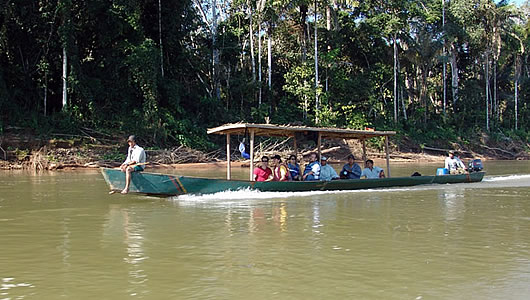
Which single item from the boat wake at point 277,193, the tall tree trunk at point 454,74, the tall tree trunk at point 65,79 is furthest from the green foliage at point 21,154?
the tall tree trunk at point 454,74

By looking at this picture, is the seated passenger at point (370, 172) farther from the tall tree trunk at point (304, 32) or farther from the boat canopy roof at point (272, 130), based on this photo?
the tall tree trunk at point (304, 32)

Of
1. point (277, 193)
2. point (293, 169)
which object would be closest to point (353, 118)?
point (293, 169)

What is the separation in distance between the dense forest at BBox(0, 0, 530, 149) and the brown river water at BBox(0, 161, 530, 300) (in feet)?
44.6

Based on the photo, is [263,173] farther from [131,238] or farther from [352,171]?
[131,238]

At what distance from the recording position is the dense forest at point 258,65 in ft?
74.1

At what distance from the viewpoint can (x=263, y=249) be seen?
19.6 ft

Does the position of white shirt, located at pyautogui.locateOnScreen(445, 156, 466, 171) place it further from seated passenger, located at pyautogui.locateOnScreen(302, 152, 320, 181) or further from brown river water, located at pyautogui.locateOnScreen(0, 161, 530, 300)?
seated passenger, located at pyautogui.locateOnScreen(302, 152, 320, 181)

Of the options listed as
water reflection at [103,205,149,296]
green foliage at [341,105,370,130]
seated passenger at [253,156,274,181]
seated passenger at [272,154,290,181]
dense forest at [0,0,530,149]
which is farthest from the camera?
green foliage at [341,105,370,130]

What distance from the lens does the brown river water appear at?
4480 millimetres

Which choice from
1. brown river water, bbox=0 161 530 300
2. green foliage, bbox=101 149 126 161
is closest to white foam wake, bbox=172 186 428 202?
brown river water, bbox=0 161 530 300

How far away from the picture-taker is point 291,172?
505 inches

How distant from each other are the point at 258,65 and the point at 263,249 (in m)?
24.9

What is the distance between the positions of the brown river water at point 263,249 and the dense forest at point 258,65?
44.6ft

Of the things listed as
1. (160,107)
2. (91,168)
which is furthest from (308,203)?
(160,107)
